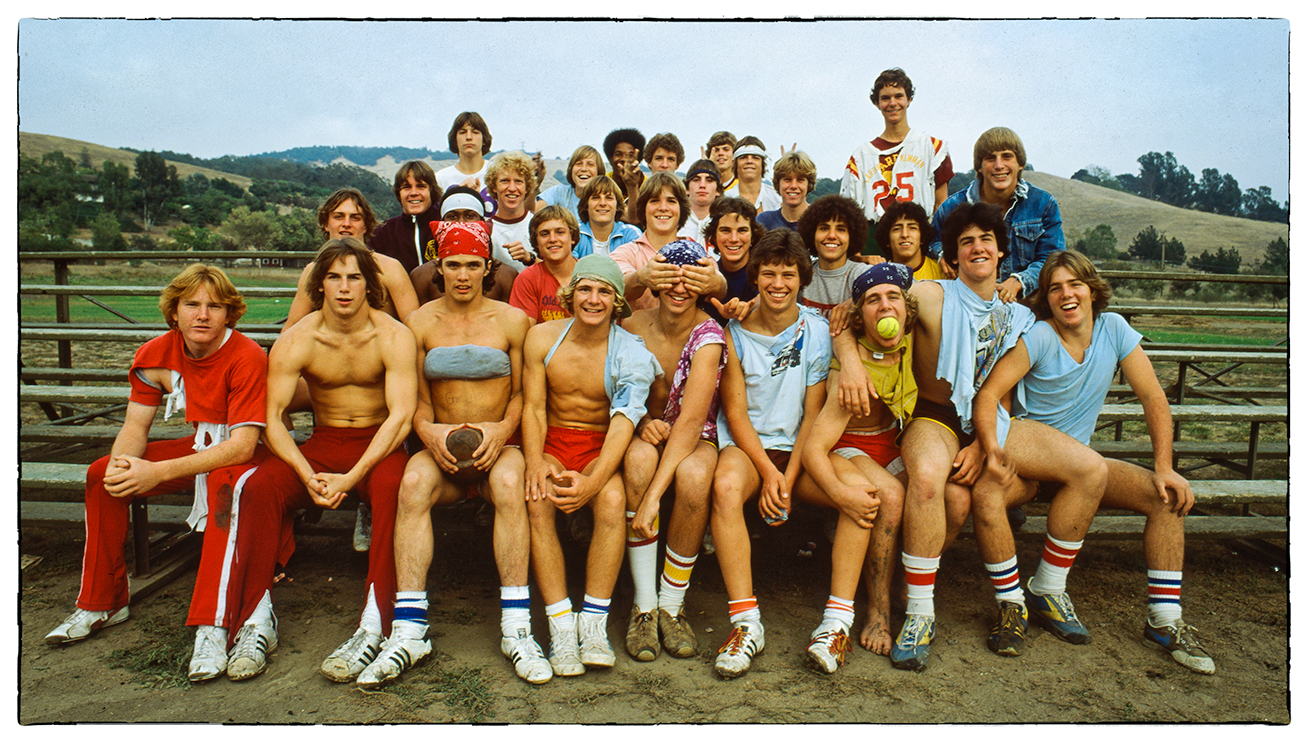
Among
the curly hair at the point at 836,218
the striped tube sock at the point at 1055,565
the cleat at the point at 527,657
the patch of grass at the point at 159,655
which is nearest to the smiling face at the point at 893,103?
the curly hair at the point at 836,218

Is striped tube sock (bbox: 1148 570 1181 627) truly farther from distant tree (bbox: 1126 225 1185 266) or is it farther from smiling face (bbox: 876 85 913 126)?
distant tree (bbox: 1126 225 1185 266)

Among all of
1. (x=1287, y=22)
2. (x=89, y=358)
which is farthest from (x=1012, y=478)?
(x=89, y=358)

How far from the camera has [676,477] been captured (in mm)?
3121

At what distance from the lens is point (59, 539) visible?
426cm

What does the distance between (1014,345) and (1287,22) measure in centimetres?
176

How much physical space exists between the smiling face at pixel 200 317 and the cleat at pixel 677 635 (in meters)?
2.34

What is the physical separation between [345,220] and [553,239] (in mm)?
1343

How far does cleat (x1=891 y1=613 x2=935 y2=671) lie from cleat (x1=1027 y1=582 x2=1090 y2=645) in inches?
25.5

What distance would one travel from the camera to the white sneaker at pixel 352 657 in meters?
→ 2.75

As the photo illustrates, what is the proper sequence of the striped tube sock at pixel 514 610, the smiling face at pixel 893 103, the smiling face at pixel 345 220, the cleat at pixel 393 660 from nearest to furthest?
1. the cleat at pixel 393 660
2. the striped tube sock at pixel 514 610
3. the smiling face at pixel 345 220
4. the smiling face at pixel 893 103

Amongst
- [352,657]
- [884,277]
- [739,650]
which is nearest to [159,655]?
[352,657]

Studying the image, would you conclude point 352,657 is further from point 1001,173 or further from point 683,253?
point 1001,173

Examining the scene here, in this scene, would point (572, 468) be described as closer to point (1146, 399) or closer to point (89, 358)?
point (1146, 399)

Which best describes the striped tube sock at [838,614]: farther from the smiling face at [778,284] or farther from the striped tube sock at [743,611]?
the smiling face at [778,284]
